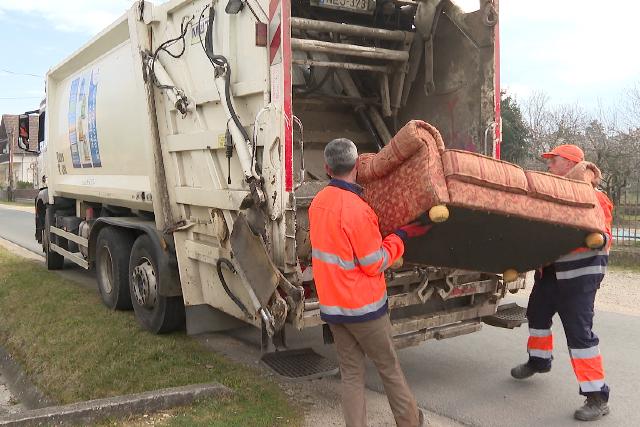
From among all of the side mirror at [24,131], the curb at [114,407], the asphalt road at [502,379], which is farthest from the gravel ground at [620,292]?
the side mirror at [24,131]

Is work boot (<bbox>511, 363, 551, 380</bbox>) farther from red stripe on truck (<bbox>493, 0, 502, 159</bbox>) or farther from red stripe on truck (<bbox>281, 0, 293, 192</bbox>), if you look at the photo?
red stripe on truck (<bbox>281, 0, 293, 192</bbox>)

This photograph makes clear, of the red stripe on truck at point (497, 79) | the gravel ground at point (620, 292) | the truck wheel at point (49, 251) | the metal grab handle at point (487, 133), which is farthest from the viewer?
the truck wheel at point (49, 251)

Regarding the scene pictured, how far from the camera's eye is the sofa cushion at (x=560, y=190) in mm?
3172

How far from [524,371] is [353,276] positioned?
1964 mm

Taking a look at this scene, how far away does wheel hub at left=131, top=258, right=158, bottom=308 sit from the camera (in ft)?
16.8

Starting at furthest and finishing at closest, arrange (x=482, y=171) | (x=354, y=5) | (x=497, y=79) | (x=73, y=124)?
(x=73, y=124)
(x=354, y=5)
(x=497, y=79)
(x=482, y=171)

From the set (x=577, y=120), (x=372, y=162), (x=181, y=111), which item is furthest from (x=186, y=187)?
(x=577, y=120)

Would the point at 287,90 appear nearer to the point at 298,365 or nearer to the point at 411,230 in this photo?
the point at 411,230

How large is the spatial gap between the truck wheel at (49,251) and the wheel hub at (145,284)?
406cm

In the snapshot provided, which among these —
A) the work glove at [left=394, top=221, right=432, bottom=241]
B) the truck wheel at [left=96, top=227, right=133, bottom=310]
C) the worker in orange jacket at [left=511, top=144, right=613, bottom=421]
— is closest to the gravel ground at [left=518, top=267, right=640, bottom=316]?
the worker in orange jacket at [left=511, top=144, right=613, bottom=421]

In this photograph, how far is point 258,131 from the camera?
3.77m

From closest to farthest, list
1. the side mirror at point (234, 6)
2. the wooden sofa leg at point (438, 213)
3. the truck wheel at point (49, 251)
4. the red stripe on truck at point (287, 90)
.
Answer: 1. the wooden sofa leg at point (438, 213)
2. the red stripe on truck at point (287, 90)
3. the side mirror at point (234, 6)
4. the truck wheel at point (49, 251)

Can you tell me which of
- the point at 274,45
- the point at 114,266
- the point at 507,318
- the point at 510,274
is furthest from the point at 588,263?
the point at 114,266

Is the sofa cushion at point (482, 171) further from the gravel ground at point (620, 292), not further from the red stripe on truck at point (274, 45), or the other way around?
the gravel ground at point (620, 292)
